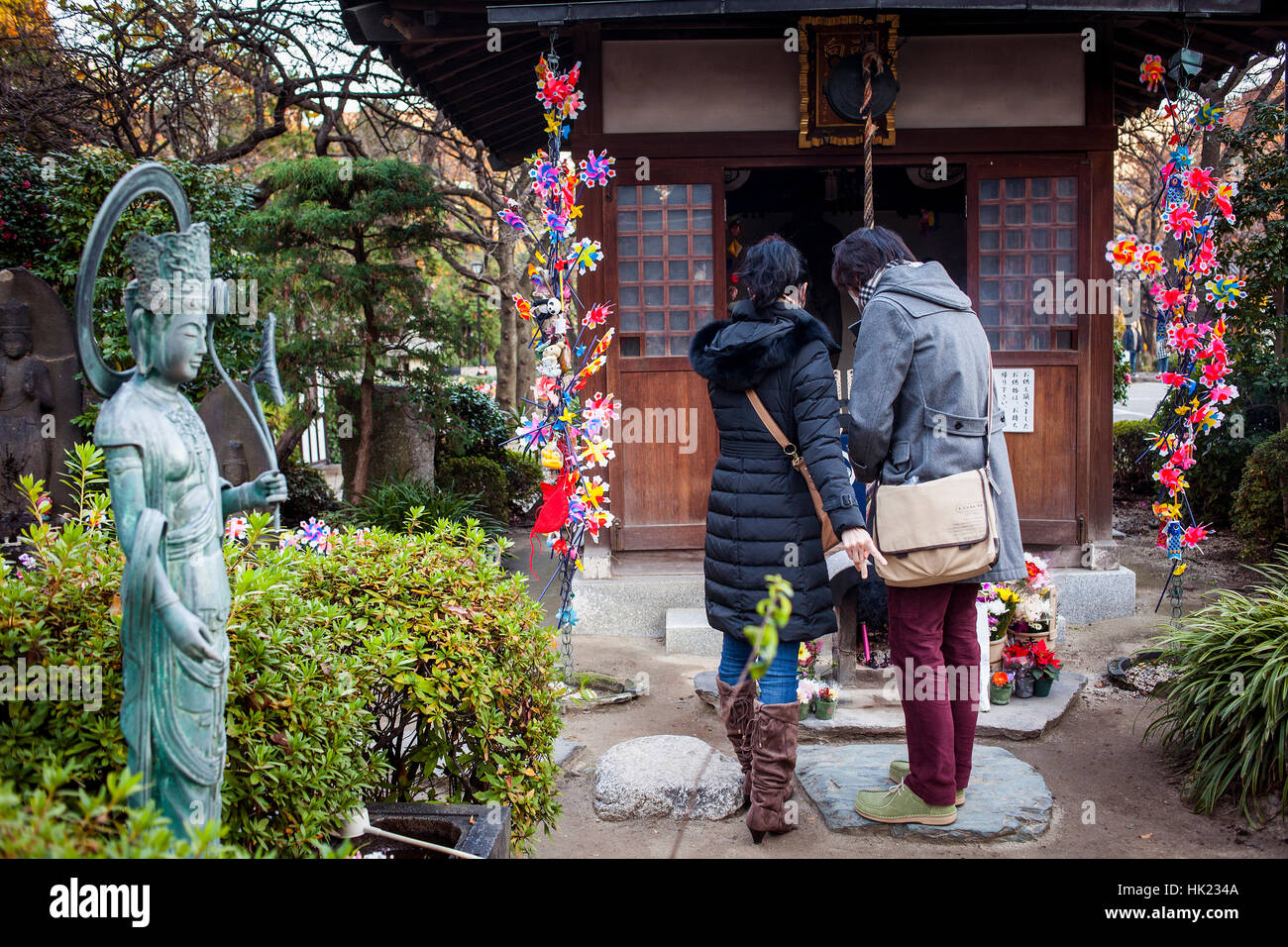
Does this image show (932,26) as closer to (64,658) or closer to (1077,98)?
(1077,98)

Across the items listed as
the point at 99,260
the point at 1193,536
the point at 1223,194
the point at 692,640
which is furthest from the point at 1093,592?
the point at 99,260

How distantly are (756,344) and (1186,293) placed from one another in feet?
13.1

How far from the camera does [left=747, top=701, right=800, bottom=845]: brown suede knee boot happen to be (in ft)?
12.3

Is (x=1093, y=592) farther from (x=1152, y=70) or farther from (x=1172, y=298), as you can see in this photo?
(x=1152, y=70)

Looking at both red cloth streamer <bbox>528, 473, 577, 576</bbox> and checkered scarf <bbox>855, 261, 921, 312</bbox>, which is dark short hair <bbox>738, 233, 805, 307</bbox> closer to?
checkered scarf <bbox>855, 261, 921, 312</bbox>

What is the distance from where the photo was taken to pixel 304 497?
33.8ft

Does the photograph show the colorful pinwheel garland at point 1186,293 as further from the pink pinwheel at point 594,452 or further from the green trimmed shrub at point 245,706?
the green trimmed shrub at point 245,706

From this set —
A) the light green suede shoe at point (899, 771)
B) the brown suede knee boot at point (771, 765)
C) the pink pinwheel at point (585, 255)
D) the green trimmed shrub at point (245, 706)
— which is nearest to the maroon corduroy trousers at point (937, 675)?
the light green suede shoe at point (899, 771)

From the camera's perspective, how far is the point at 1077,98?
22.7 ft

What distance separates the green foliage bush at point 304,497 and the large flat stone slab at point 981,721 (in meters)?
6.10

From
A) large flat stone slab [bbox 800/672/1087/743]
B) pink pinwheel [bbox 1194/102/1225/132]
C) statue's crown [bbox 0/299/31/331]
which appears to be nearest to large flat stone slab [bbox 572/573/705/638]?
large flat stone slab [bbox 800/672/1087/743]

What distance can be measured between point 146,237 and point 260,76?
10581 millimetres

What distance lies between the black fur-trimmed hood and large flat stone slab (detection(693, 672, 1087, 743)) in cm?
211

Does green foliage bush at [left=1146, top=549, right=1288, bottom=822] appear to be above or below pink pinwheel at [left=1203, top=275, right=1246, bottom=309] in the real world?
below
